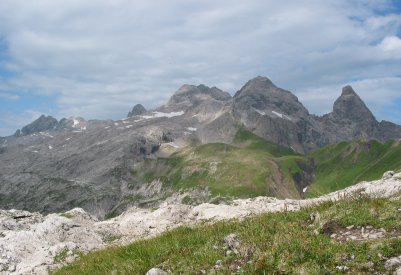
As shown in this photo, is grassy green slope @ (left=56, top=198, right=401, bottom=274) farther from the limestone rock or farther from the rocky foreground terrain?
the rocky foreground terrain

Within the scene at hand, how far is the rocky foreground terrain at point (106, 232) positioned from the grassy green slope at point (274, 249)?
58 centimetres

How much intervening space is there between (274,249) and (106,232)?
889 inches

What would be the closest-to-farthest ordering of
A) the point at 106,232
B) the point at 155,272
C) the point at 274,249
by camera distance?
the point at 274,249 < the point at 155,272 < the point at 106,232

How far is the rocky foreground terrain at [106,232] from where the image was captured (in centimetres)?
1967

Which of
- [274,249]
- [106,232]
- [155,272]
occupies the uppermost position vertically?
[274,249]

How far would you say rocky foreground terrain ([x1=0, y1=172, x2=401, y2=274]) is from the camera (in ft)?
64.5

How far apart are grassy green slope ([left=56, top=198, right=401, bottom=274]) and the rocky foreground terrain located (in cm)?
58

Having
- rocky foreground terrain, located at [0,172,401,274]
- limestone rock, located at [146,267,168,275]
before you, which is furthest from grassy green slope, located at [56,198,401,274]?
rocky foreground terrain, located at [0,172,401,274]

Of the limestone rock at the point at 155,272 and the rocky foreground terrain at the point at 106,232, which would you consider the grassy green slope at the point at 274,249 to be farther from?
the rocky foreground terrain at the point at 106,232

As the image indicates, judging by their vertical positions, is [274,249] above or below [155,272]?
above

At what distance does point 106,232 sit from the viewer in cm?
3234

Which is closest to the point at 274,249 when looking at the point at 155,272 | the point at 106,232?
the point at 155,272

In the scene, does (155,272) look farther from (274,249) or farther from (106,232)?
(106,232)

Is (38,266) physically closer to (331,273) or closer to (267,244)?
(267,244)
